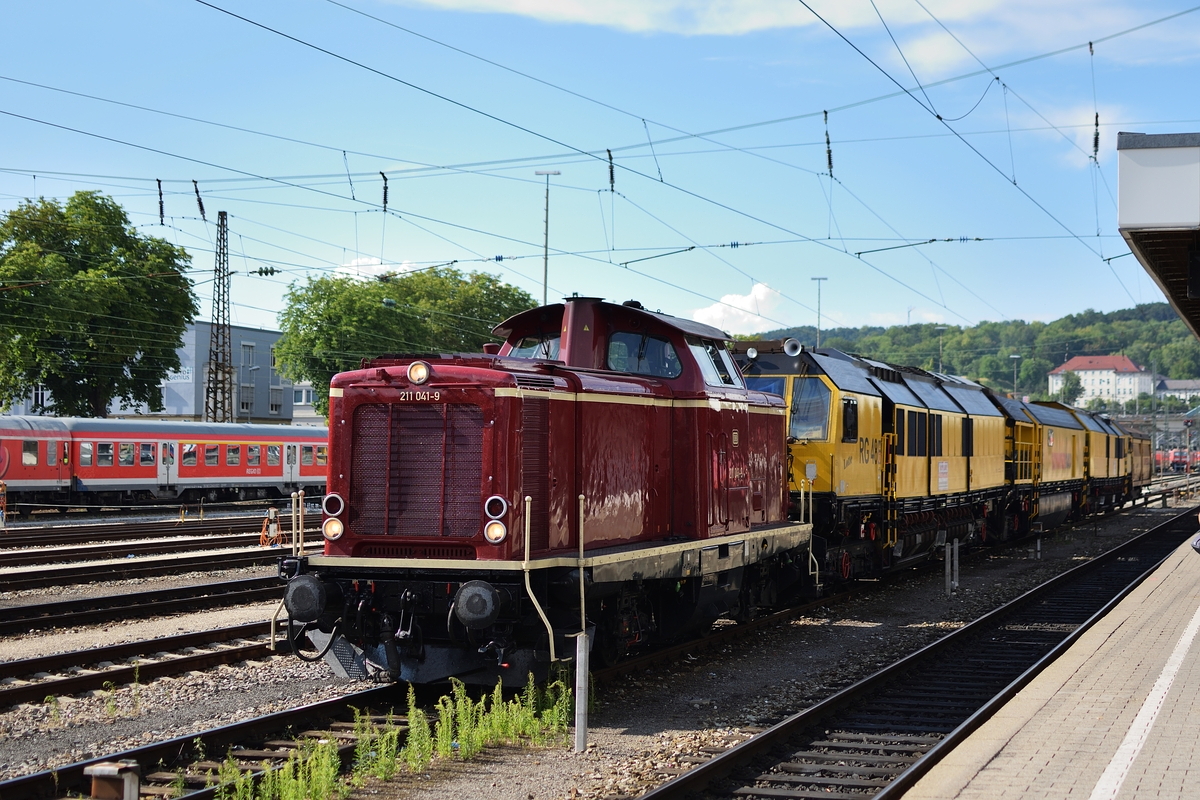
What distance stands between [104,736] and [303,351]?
180 feet

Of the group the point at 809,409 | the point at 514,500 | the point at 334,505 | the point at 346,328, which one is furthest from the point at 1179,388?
the point at 334,505

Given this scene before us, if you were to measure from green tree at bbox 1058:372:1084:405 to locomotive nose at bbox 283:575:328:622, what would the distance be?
18230 cm

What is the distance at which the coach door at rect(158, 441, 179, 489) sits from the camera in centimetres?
3862

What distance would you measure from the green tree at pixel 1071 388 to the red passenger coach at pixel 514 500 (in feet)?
588

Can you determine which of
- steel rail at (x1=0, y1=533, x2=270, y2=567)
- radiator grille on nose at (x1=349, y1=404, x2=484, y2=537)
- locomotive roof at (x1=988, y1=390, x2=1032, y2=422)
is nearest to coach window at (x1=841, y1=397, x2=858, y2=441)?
radiator grille on nose at (x1=349, y1=404, x2=484, y2=537)

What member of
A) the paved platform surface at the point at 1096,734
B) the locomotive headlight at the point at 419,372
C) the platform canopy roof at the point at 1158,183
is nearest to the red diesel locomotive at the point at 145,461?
the locomotive headlight at the point at 419,372

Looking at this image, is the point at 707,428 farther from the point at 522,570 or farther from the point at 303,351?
the point at 303,351

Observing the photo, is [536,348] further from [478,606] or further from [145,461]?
[145,461]

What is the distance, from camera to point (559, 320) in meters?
11.2

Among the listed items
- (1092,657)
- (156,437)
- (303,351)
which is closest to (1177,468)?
(303,351)

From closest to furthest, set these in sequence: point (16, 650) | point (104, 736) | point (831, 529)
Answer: point (104, 736) < point (16, 650) < point (831, 529)

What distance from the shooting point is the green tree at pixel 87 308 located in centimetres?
4328

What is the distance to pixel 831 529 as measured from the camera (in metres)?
16.8

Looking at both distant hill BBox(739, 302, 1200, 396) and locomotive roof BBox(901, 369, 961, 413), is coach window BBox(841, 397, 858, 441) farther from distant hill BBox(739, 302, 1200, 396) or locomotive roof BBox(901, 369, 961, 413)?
distant hill BBox(739, 302, 1200, 396)
